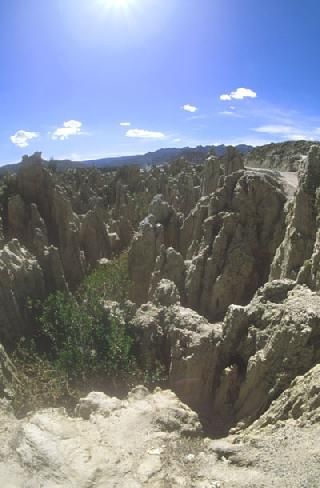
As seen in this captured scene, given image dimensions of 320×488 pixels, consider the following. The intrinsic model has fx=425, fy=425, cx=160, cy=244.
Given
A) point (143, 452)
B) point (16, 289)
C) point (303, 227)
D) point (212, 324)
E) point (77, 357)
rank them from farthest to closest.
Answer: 1. point (16, 289)
2. point (303, 227)
3. point (212, 324)
4. point (77, 357)
5. point (143, 452)

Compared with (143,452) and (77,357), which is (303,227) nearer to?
(77,357)

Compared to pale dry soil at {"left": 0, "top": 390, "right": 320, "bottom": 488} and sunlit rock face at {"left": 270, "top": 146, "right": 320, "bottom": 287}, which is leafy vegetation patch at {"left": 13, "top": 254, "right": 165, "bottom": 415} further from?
sunlit rock face at {"left": 270, "top": 146, "right": 320, "bottom": 287}

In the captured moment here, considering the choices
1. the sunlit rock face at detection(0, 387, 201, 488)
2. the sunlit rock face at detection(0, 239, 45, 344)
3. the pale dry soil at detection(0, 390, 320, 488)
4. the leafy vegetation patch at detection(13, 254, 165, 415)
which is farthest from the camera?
the sunlit rock face at detection(0, 239, 45, 344)

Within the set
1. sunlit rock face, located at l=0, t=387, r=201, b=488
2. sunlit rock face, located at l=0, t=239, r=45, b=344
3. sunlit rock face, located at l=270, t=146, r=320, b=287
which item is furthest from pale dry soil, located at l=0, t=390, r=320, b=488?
sunlit rock face, located at l=270, t=146, r=320, b=287

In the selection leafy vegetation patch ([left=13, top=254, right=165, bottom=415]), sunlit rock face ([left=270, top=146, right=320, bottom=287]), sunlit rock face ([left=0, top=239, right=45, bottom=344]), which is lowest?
leafy vegetation patch ([left=13, top=254, right=165, bottom=415])

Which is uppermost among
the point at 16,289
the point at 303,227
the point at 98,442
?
the point at 303,227

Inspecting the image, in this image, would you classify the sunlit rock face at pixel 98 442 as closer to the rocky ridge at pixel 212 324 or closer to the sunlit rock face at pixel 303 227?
the rocky ridge at pixel 212 324

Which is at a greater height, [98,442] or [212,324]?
[212,324]

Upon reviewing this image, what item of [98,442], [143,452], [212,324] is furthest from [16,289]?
[143,452]

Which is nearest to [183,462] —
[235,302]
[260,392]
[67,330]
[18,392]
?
[260,392]

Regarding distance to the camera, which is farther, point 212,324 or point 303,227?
point 303,227

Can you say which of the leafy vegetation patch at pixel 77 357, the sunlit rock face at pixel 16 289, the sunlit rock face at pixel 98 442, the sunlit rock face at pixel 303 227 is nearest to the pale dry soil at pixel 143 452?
the sunlit rock face at pixel 98 442

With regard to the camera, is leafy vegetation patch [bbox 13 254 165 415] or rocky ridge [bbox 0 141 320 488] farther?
leafy vegetation patch [bbox 13 254 165 415]

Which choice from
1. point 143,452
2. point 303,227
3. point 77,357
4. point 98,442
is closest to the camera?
point 143,452
